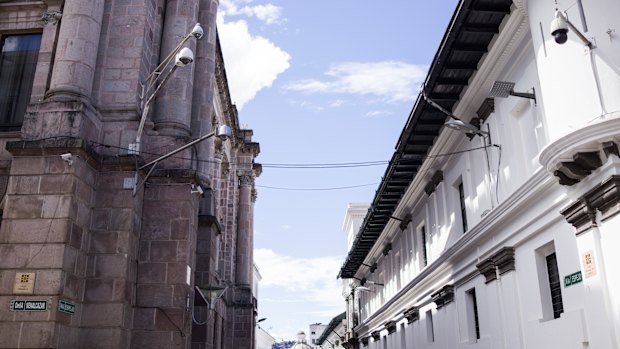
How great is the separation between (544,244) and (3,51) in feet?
43.9

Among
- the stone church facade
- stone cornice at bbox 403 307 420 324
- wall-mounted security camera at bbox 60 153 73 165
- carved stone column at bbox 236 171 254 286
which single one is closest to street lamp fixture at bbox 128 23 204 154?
the stone church facade

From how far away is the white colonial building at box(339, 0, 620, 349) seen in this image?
888 centimetres

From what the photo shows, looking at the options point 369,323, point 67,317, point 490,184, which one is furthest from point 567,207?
point 369,323

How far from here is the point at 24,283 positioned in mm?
11039

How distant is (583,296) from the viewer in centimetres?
957

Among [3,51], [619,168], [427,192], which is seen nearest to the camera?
[619,168]

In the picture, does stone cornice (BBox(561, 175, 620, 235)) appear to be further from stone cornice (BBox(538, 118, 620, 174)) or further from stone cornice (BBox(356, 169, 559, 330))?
stone cornice (BBox(356, 169, 559, 330))

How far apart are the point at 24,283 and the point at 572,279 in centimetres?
948

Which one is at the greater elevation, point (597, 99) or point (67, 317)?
point (597, 99)

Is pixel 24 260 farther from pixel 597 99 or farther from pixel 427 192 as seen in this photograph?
pixel 427 192

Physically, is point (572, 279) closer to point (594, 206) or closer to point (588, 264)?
point (588, 264)

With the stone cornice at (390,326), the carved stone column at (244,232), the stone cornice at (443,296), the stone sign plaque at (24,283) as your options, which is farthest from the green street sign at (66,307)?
the carved stone column at (244,232)

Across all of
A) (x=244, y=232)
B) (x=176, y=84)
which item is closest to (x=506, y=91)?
(x=176, y=84)

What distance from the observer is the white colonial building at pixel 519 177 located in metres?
8.88
